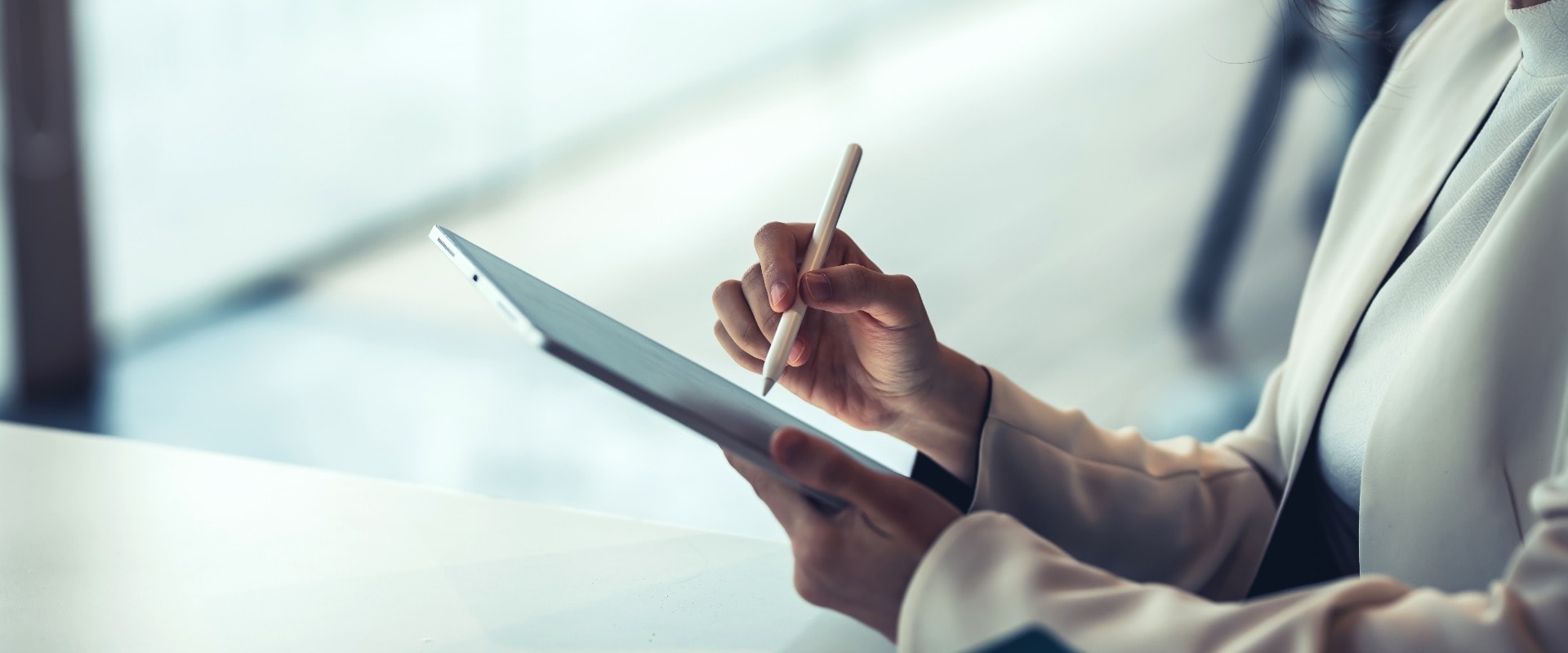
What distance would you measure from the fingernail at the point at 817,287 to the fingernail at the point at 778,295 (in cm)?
5

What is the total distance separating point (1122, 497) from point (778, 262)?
286mm

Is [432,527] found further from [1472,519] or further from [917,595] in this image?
[1472,519]

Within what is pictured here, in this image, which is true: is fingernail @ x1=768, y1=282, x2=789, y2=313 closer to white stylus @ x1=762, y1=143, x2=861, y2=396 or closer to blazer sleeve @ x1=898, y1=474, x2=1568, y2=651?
white stylus @ x1=762, y1=143, x2=861, y2=396

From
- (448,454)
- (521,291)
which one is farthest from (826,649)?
(448,454)

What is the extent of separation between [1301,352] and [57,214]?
2870 millimetres

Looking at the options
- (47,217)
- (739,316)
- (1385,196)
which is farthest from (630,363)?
(47,217)

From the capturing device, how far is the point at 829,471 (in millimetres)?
414

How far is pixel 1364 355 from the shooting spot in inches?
27.1

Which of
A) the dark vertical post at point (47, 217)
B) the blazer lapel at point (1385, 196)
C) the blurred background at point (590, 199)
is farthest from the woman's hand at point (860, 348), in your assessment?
the dark vertical post at point (47, 217)

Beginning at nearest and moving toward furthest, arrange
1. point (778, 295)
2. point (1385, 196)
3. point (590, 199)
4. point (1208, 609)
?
point (1208, 609)
point (778, 295)
point (1385, 196)
point (590, 199)

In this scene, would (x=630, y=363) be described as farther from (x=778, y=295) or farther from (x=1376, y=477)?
(x=1376, y=477)

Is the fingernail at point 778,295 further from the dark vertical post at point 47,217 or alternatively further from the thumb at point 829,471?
the dark vertical post at point 47,217

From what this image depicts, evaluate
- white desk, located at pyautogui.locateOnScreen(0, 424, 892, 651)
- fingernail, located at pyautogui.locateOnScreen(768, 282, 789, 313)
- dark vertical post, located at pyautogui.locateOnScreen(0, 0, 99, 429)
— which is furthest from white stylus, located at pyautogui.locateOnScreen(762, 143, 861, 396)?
dark vertical post, located at pyautogui.locateOnScreen(0, 0, 99, 429)

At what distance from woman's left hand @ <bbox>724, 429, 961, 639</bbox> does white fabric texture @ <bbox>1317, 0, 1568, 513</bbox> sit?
0.35 m
